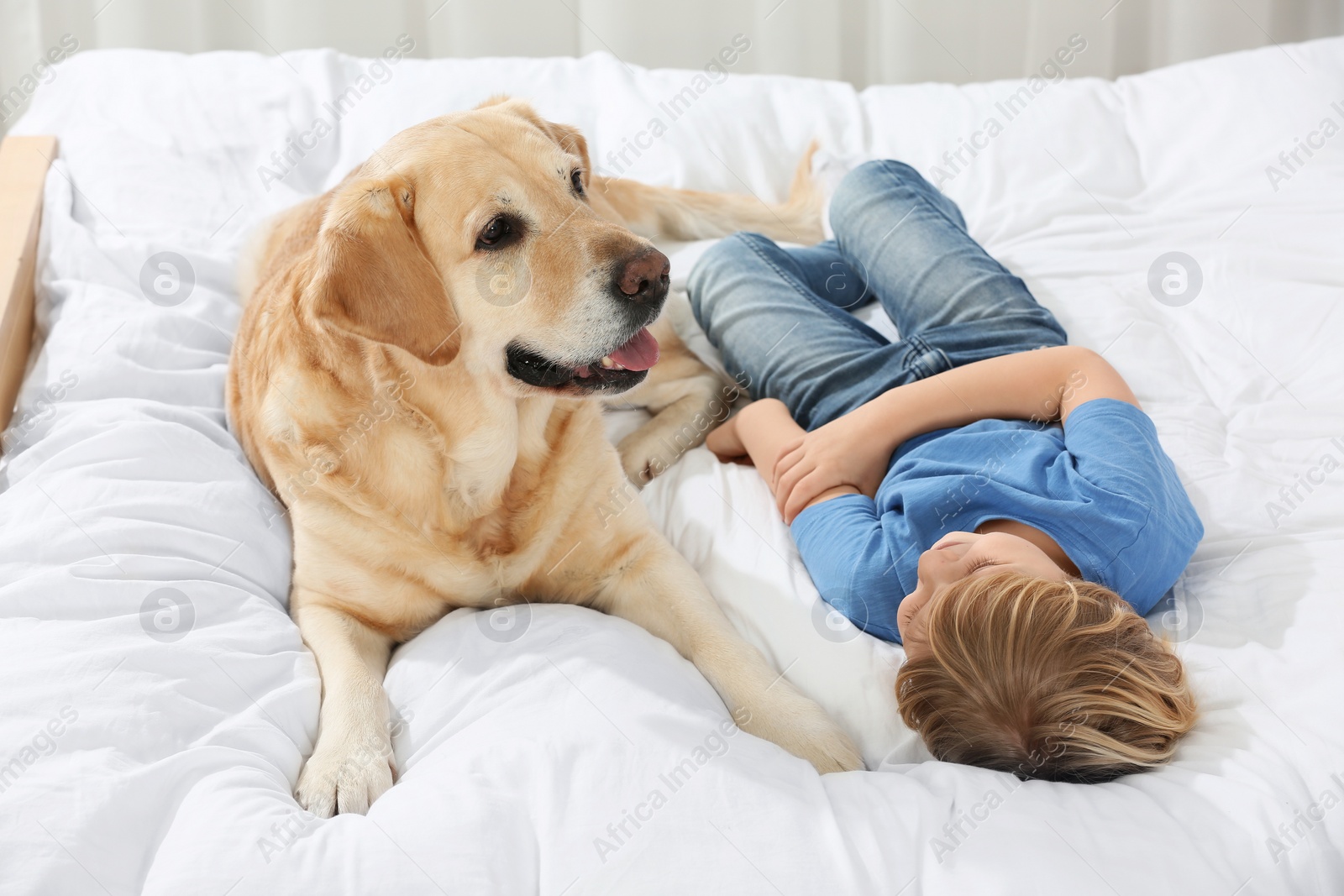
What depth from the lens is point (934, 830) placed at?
1.13 metres

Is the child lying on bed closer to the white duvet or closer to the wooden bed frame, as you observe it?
the white duvet

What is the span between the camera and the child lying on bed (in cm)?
127

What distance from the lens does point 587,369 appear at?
1559 millimetres

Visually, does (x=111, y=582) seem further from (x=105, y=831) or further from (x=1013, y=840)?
(x=1013, y=840)

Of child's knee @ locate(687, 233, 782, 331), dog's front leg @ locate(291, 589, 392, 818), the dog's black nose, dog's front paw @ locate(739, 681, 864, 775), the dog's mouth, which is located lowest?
dog's front paw @ locate(739, 681, 864, 775)

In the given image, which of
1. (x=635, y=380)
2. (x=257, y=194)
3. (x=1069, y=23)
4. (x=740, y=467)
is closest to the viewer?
(x=635, y=380)

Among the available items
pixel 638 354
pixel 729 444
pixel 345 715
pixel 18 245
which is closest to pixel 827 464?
pixel 729 444

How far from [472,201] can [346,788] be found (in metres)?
0.86

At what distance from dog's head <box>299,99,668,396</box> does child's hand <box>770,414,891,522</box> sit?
0.41m

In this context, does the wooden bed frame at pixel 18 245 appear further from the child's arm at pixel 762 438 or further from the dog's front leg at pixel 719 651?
the child's arm at pixel 762 438

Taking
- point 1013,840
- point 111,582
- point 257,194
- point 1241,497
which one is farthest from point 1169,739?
point 257,194

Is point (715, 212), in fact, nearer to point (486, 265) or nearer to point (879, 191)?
point (879, 191)

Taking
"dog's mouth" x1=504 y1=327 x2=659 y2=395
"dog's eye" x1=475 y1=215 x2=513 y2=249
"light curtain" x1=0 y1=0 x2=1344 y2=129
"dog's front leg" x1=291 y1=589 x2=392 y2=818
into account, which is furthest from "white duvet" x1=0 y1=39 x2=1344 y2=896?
"light curtain" x1=0 y1=0 x2=1344 y2=129

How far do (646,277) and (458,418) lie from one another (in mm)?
387
